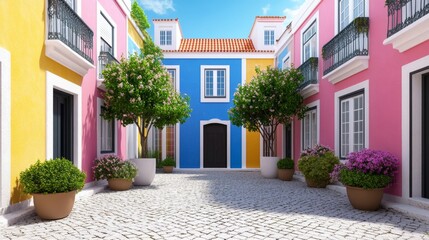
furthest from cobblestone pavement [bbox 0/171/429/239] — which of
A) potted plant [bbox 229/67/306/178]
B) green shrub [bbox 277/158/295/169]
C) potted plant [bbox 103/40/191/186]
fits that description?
potted plant [bbox 229/67/306/178]

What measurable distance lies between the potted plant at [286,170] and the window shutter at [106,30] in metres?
6.72

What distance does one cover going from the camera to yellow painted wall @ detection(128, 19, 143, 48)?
13261 millimetres

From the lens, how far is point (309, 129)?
12.0m

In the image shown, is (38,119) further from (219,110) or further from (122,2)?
(219,110)

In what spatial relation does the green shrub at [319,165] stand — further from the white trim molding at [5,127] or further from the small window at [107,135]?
the white trim molding at [5,127]

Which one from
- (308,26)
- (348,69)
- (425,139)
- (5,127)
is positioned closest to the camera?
(5,127)

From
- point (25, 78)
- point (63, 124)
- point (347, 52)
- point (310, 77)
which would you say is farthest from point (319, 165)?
point (25, 78)

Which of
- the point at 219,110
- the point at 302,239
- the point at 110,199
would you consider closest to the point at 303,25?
the point at 219,110

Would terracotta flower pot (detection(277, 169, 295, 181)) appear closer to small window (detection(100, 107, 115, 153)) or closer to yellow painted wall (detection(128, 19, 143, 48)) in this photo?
small window (detection(100, 107, 115, 153))

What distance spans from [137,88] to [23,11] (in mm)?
3579

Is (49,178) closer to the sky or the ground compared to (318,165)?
closer to the sky

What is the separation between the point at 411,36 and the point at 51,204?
650cm

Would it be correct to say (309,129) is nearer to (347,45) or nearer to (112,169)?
(347,45)

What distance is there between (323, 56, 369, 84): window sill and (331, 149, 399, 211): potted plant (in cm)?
241
